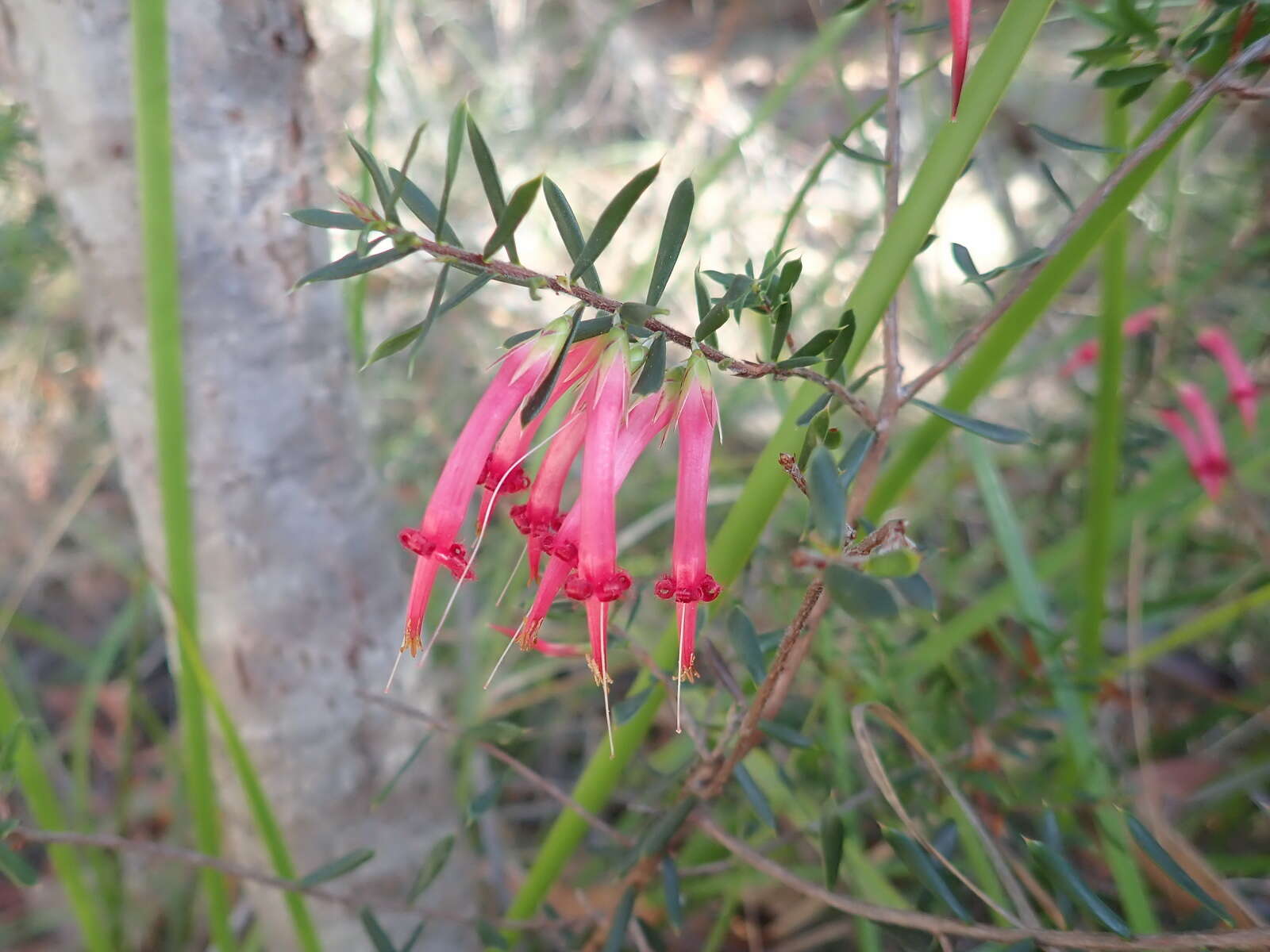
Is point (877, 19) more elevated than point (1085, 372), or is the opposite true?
point (877, 19)

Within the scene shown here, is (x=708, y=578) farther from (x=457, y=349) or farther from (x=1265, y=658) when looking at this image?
(x=457, y=349)

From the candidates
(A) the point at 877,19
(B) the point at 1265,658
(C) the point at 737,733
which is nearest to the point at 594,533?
(C) the point at 737,733

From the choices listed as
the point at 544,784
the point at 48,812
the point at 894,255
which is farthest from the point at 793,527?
the point at 48,812

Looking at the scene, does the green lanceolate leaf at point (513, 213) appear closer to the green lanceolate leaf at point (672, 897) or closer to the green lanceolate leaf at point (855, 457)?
the green lanceolate leaf at point (855, 457)

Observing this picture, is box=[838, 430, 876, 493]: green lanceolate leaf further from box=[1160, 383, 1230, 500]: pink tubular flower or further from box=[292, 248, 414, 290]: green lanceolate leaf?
box=[1160, 383, 1230, 500]: pink tubular flower

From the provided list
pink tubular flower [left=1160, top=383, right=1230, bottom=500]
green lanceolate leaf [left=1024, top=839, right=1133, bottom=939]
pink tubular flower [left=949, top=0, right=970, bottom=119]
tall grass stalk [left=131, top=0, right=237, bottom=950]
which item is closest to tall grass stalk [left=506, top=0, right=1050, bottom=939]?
pink tubular flower [left=949, top=0, right=970, bottom=119]

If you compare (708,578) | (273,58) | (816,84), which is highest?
(816,84)
